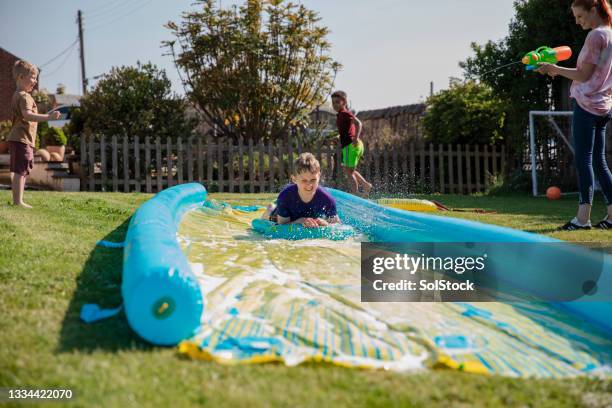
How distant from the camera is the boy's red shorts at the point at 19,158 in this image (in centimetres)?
577

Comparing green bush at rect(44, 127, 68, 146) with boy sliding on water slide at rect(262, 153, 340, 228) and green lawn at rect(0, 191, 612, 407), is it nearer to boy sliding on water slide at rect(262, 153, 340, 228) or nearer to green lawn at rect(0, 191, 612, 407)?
boy sliding on water slide at rect(262, 153, 340, 228)

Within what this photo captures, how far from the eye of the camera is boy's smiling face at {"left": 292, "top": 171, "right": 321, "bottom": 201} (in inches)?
187

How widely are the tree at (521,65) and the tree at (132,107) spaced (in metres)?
6.45

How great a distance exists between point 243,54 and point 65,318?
11.0m

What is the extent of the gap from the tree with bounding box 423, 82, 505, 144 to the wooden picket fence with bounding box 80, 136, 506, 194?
26cm

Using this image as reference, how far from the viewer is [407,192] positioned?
11570 mm

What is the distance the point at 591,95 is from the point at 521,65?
686 cm

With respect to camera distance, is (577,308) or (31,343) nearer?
(31,343)

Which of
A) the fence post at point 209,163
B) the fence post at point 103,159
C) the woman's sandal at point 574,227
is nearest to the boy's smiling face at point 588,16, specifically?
the woman's sandal at point 574,227

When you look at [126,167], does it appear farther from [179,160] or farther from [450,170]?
[450,170]

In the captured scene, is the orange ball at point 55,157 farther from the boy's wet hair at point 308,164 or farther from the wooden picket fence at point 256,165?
the boy's wet hair at point 308,164

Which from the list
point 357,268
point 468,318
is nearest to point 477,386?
point 468,318

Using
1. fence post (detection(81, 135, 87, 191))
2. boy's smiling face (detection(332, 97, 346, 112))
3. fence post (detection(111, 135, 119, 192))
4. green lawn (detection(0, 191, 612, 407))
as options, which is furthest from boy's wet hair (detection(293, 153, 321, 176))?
fence post (detection(81, 135, 87, 191))

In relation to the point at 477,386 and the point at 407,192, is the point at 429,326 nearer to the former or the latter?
the point at 477,386
